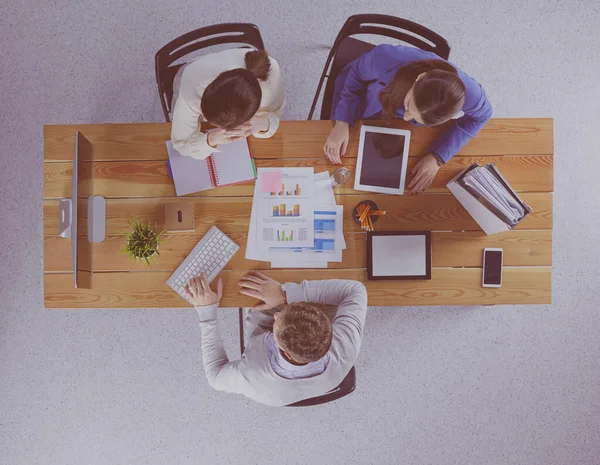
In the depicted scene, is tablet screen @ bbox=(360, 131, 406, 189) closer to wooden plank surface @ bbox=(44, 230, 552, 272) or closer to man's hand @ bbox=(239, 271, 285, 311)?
wooden plank surface @ bbox=(44, 230, 552, 272)

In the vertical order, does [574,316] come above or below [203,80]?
below

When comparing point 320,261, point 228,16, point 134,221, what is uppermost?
point 228,16

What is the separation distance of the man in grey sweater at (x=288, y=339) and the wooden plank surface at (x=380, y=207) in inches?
9.5

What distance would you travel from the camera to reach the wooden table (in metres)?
1.70

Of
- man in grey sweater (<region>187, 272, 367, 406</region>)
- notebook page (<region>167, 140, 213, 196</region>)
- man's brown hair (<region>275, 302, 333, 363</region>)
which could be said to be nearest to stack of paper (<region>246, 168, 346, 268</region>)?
man in grey sweater (<region>187, 272, 367, 406</region>)

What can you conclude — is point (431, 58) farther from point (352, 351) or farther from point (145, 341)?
point (145, 341)

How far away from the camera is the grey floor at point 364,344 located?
2396 mm

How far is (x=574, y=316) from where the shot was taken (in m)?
2.43

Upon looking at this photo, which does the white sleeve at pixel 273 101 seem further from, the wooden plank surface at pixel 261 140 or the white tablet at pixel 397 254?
the white tablet at pixel 397 254

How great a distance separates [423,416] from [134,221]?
6.18 ft

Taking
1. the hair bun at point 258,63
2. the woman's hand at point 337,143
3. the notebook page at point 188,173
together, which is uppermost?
the hair bun at point 258,63

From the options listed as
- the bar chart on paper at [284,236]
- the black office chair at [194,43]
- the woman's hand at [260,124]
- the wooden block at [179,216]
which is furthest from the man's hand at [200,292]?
the black office chair at [194,43]

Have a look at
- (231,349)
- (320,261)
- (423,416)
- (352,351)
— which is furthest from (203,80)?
(423,416)

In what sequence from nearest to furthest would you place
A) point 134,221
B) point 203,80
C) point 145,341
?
point 203,80, point 134,221, point 145,341
